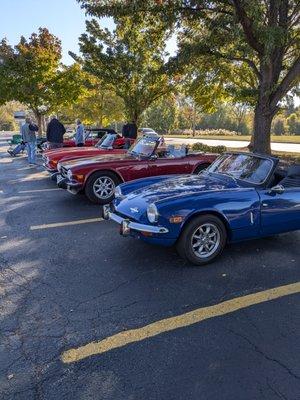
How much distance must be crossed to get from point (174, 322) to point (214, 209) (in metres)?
1.62

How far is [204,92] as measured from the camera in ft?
67.4

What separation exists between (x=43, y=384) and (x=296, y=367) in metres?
1.80

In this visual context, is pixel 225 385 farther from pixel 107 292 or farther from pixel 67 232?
pixel 67 232

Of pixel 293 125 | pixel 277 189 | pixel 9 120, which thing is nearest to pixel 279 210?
pixel 277 189

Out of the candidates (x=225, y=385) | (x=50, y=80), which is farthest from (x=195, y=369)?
(x=50, y=80)

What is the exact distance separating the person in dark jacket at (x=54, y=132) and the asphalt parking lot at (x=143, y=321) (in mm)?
8545

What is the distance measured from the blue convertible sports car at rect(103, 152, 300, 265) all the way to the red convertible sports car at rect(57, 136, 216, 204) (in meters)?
2.24

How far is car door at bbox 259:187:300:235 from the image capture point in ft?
16.1

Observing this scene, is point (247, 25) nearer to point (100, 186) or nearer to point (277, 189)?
point (100, 186)

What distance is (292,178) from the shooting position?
17.3ft

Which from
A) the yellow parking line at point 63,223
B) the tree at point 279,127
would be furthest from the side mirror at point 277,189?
the tree at point 279,127

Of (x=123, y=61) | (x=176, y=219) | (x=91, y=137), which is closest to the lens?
(x=176, y=219)

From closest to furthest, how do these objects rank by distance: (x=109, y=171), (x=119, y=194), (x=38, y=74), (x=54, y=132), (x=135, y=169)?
1. (x=119, y=194)
2. (x=109, y=171)
3. (x=135, y=169)
4. (x=54, y=132)
5. (x=38, y=74)

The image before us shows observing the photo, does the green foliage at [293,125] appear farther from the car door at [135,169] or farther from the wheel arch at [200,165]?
the car door at [135,169]
